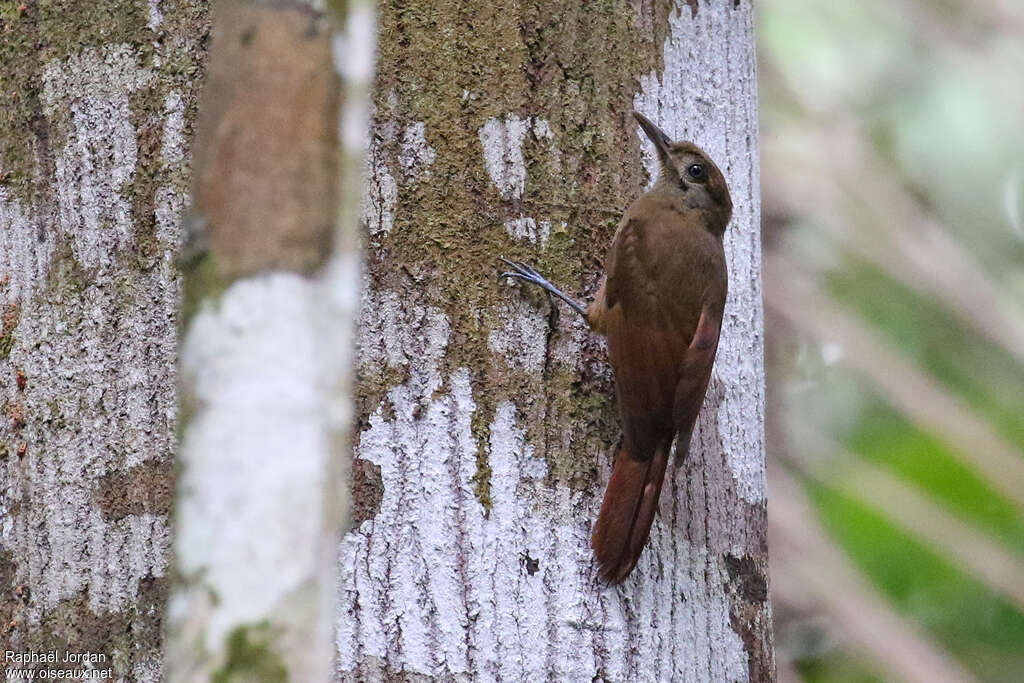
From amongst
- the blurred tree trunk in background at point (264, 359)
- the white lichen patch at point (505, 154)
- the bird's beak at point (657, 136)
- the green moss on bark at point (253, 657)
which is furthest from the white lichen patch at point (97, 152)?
the green moss on bark at point (253, 657)

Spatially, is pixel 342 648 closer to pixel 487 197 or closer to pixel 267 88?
pixel 487 197

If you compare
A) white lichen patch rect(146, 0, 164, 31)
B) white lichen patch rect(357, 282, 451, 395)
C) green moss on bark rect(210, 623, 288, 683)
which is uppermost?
white lichen patch rect(146, 0, 164, 31)

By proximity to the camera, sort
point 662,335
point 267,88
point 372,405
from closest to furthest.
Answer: point 267,88 → point 372,405 → point 662,335

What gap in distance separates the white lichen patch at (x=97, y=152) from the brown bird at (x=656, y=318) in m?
0.62

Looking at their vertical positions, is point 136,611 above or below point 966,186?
below

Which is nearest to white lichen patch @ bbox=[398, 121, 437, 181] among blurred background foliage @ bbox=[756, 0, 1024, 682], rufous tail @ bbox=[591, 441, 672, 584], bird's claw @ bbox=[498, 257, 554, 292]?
bird's claw @ bbox=[498, 257, 554, 292]

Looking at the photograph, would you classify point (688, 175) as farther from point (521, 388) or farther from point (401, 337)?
point (401, 337)

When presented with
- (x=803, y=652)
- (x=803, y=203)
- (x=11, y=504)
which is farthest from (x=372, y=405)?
(x=803, y=203)

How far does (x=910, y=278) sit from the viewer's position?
520cm

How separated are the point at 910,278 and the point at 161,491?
13.1ft

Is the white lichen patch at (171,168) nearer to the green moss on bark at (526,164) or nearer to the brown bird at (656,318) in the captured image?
the green moss on bark at (526,164)

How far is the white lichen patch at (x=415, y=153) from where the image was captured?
2014 millimetres

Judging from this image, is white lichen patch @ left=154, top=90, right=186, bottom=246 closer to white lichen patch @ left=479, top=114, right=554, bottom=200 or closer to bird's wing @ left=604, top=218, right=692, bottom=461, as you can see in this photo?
white lichen patch @ left=479, top=114, right=554, bottom=200

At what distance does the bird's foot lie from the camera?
6.70ft
